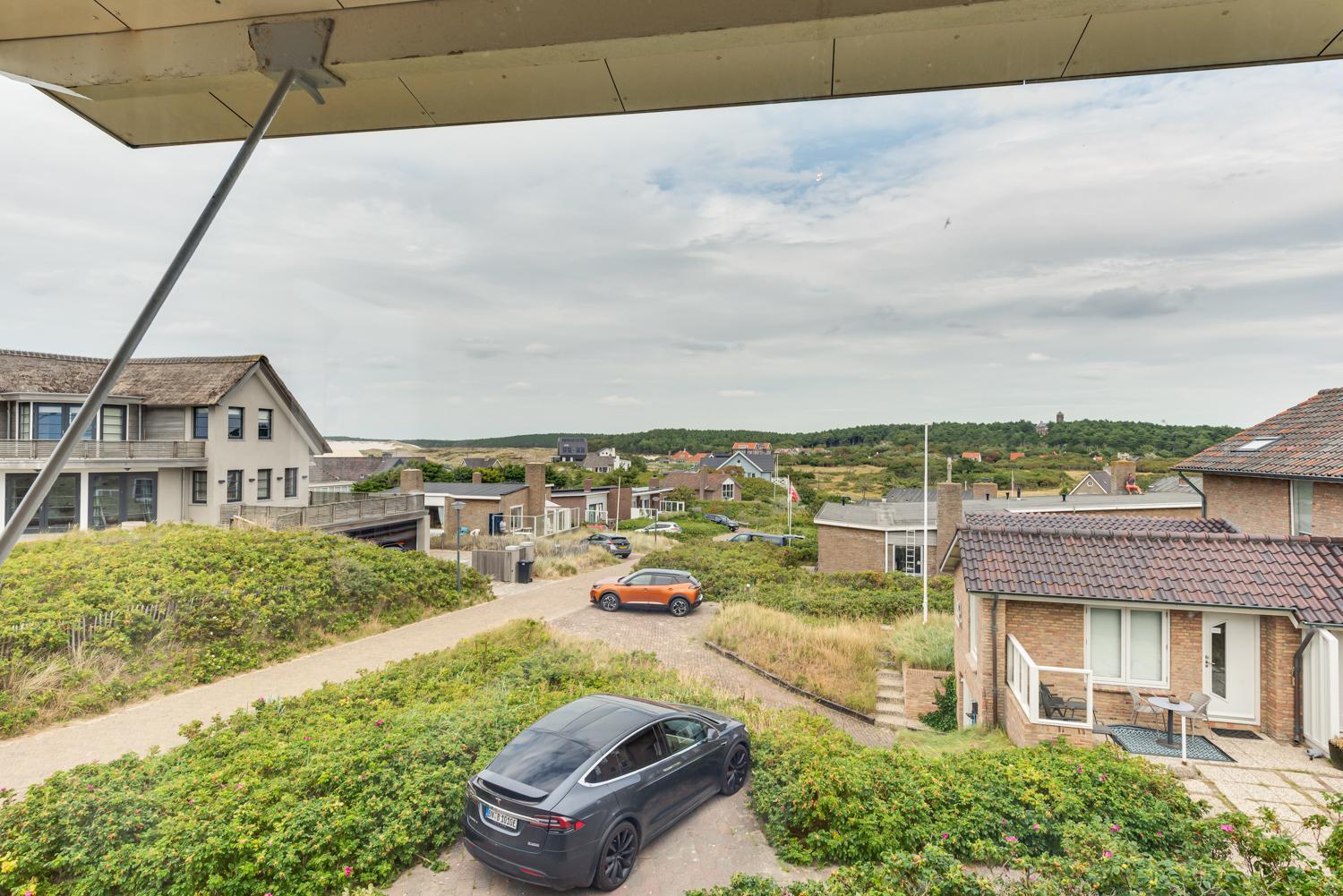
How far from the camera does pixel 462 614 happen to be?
475 inches

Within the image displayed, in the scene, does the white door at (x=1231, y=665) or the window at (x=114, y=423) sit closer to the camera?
the window at (x=114, y=423)

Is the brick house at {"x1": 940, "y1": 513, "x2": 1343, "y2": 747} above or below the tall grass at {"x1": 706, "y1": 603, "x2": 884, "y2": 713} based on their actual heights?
above

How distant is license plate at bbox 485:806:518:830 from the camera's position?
10.3 ft

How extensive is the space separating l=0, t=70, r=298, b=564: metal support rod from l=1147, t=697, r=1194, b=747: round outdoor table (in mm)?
6746

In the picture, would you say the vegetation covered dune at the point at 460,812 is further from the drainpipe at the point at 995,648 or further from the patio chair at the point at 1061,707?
the drainpipe at the point at 995,648

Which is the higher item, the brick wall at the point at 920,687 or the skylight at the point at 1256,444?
the skylight at the point at 1256,444

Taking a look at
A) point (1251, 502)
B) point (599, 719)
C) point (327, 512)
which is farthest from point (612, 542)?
point (599, 719)

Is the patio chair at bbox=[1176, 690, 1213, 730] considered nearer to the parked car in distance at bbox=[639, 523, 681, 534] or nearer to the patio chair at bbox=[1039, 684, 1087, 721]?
the patio chair at bbox=[1039, 684, 1087, 721]

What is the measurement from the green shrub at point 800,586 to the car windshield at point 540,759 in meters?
9.36

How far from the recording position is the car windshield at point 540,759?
3332 millimetres

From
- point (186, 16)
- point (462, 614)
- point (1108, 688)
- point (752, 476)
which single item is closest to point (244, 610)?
point (462, 614)

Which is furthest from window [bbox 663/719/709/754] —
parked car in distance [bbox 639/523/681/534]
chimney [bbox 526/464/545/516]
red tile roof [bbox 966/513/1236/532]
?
parked car in distance [bbox 639/523/681/534]

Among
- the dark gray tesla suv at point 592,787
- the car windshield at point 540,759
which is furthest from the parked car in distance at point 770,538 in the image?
the car windshield at point 540,759

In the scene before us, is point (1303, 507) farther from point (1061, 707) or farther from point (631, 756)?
point (631, 756)
